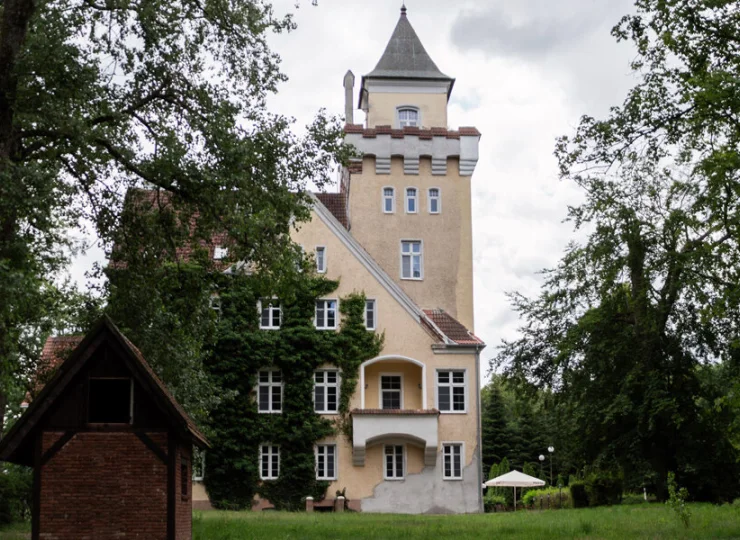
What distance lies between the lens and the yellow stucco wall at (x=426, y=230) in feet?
152

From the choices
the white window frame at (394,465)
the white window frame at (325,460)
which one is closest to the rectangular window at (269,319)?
the white window frame at (325,460)

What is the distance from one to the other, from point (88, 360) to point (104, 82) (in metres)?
5.23

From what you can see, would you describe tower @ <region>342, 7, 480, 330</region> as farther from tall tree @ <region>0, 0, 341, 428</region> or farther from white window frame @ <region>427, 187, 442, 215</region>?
tall tree @ <region>0, 0, 341, 428</region>

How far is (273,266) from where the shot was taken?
800 inches

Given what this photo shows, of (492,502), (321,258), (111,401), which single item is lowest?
(492,502)

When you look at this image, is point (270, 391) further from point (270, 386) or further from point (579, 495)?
point (579, 495)

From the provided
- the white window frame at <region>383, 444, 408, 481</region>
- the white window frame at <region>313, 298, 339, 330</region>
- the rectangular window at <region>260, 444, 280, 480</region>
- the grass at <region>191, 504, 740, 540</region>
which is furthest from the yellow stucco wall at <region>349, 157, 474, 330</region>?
the grass at <region>191, 504, 740, 540</region>

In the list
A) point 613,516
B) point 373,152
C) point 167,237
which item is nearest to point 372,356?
point 373,152

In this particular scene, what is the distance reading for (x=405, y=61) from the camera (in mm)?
50531

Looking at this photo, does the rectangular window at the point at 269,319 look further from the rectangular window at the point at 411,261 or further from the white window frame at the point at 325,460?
the rectangular window at the point at 411,261

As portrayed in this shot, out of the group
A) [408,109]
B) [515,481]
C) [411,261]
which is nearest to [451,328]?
[411,261]

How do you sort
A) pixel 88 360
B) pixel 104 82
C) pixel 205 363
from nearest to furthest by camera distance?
1. pixel 88 360
2. pixel 104 82
3. pixel 205 363

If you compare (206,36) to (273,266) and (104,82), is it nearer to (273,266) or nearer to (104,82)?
(104,82)

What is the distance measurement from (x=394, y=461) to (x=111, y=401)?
2324 centimetres
